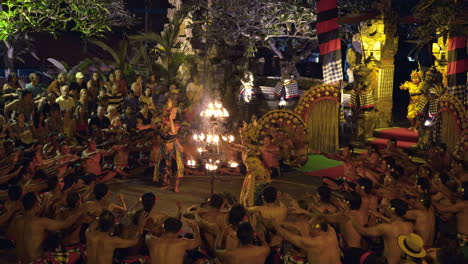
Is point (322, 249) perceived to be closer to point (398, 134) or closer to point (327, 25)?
point (327, 25)

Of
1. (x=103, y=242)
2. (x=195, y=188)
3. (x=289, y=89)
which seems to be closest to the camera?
(x=103, y=242)

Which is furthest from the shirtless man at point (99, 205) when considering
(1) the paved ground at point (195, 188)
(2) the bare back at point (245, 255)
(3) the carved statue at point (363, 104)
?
(3) the carved statue at point (363, 104)

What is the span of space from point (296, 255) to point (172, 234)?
1.43 m

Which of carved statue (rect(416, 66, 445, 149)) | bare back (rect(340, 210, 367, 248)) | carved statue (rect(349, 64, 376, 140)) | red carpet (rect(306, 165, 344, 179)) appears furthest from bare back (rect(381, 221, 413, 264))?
carved statue (rect(349, 64, 376, 140))

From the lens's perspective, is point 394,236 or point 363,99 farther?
point 363,99

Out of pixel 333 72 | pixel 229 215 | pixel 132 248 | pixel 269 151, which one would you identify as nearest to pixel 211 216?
pixel 229 215

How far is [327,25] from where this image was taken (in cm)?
1288

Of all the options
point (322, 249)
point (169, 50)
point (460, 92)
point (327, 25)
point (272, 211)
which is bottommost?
point (322, 249)

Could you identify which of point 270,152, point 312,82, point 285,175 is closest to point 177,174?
point 270,152

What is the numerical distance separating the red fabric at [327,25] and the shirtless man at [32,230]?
8.84 meters

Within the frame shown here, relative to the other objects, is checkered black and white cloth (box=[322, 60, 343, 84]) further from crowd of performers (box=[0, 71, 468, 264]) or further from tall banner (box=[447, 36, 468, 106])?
crowd of performers (box=[0, 71, 468, 264])

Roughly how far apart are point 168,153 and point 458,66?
703 cm

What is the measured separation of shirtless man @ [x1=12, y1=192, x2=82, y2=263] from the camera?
5804 mm

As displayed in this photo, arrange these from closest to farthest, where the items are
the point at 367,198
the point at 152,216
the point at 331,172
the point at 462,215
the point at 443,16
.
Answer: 1. the point at 152,216
2. the point at 462,215
3. the point at 367,198
4. the point at 443,16
5. the point at 331,172
